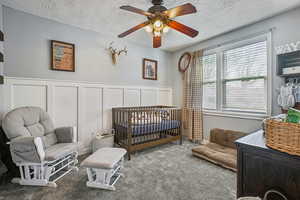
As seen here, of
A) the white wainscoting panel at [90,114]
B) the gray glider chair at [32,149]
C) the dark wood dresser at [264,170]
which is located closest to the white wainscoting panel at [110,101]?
the white wainscoting panel at [90,114]

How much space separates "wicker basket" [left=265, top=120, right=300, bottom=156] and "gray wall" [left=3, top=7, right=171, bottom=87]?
291 centimetres

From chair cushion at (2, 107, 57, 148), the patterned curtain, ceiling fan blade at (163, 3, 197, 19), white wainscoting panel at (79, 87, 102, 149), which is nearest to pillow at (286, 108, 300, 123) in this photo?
ceiling fan blade at (163, 3, 197, 19)

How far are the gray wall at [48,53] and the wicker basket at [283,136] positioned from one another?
114 inches

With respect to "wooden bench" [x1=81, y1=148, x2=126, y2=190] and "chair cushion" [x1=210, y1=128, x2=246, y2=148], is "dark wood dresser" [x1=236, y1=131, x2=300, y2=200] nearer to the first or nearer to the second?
"wooden bench" [x1=81, y1=148, x2=126, y2=190]

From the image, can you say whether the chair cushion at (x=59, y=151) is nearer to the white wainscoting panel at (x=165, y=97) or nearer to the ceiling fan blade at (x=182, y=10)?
the ceiling fan blade at (x=182, y=10)

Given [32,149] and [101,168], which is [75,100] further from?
[101,168]

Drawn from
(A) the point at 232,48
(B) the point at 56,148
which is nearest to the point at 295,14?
(A) the point at 232,48

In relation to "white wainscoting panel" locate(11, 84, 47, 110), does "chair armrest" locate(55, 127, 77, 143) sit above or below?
below

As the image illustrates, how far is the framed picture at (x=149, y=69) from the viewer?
12.4 feet

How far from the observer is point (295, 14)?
221 cm

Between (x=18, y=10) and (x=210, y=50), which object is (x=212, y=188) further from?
(x=18, y=10)

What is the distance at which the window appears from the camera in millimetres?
2615

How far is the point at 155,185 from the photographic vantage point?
73.3 inches

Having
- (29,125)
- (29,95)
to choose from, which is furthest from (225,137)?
(29,95)
